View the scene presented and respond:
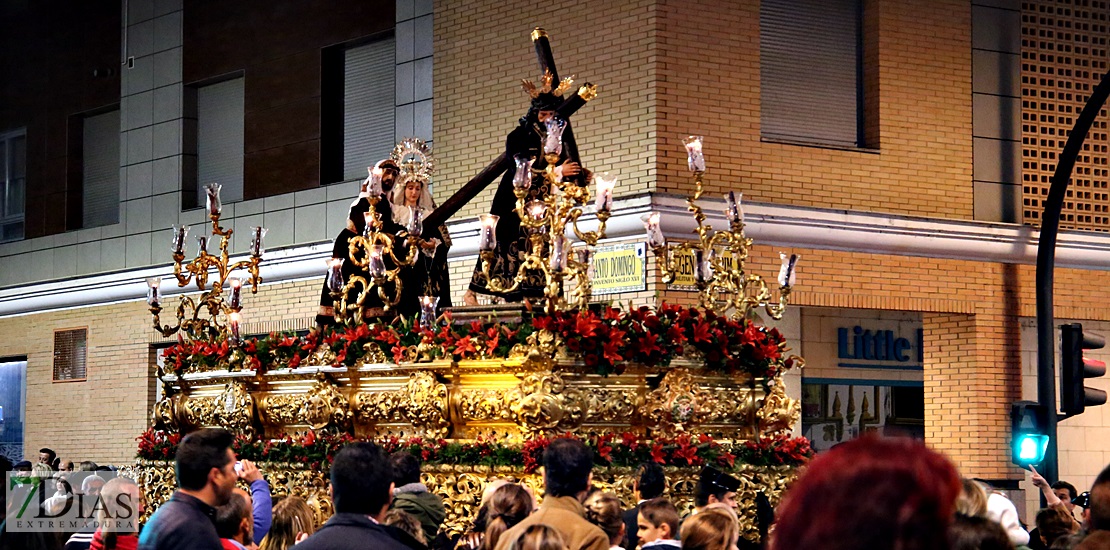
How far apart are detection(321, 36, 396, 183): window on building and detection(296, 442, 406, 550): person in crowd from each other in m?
17.0

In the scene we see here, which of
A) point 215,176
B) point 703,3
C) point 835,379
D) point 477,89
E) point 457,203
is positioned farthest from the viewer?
point 215,176

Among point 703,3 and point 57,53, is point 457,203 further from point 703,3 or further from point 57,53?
point 57,53

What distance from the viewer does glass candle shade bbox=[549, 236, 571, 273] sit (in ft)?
35.7

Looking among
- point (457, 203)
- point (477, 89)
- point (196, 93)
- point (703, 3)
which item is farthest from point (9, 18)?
point (457, 203)

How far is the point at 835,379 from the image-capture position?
21.7 m

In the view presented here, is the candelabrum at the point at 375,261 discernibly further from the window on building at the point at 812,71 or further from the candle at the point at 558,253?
the window on building at the point at 812,71

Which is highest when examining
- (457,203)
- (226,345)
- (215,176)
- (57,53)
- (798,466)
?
(57,53)

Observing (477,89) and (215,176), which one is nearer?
(477,89)

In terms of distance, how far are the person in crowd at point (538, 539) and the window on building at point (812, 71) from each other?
44.7ft

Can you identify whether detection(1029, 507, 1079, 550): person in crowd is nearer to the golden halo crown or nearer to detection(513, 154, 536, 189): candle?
detection(513, 154, 536, 189): candle

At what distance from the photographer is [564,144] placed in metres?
13.1

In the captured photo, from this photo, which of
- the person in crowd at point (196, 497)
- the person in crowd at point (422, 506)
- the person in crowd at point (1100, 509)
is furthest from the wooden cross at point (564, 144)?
the person in crowd at point (1100, 509)

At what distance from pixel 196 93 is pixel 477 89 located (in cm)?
740

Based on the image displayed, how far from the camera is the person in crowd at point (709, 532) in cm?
643
